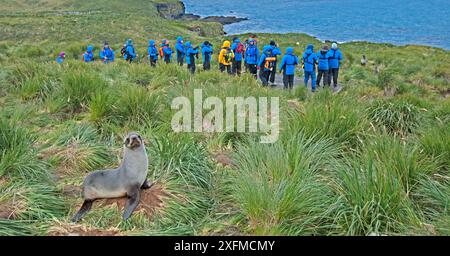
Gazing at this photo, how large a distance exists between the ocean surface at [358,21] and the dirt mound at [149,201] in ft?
171

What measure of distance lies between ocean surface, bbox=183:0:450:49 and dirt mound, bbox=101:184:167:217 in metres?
52.1

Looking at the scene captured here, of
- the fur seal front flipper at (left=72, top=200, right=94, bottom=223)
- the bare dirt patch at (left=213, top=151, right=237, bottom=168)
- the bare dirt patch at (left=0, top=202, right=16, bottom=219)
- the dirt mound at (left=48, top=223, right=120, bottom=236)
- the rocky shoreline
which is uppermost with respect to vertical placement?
the bare dirt patch at (left=0, top=202, right=16, bottom=219)

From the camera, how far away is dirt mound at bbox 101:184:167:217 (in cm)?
444

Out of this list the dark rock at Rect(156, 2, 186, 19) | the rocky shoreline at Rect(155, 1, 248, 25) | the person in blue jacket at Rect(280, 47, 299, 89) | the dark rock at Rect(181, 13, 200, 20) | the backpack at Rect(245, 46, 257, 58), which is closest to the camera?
the person in blue jacket at Rect(280, 47, 299, 89)

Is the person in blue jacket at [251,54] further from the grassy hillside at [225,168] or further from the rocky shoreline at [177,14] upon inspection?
the rocky shoreline at [177,14]

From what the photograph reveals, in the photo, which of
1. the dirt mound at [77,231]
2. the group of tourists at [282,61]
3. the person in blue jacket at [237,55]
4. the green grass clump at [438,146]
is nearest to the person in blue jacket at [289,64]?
the group of tourists at [282,61]

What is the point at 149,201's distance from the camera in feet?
14.9

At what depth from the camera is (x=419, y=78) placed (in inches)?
743

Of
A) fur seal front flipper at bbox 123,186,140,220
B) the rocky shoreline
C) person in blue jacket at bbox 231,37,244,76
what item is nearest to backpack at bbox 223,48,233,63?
person in blue jacket at bbox 231,37,244,76

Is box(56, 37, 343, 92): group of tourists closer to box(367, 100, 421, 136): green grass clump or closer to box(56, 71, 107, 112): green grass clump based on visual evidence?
box(56, 71, 107, 112): green grass clump

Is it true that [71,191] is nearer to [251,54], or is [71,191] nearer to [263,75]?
[263,75]
